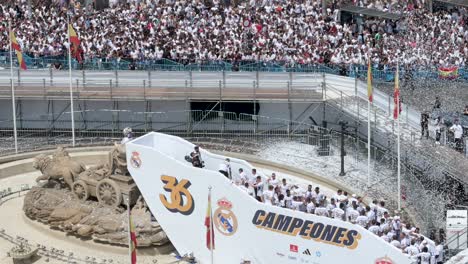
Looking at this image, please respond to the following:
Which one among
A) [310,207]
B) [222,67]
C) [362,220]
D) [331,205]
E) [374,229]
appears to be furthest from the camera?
[222,67]

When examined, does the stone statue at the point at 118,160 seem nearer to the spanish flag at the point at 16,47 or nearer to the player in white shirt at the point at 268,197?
the player in white shirt at the point at 268,197

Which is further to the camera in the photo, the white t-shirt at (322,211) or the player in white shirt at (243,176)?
the player in white shirt at (243,176)

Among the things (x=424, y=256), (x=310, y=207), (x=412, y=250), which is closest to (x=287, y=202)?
(x=310, y=207)

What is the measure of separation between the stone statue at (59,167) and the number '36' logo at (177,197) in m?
4.98

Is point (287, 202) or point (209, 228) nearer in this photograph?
point (209, 228)

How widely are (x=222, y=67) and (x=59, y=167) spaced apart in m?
13.7

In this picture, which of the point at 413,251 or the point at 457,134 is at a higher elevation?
the point at 457,134

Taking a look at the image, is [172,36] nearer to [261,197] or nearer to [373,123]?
[373,123]

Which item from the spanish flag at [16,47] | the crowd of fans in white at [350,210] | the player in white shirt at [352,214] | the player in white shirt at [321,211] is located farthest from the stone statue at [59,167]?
the player in white shirt at [352,214]

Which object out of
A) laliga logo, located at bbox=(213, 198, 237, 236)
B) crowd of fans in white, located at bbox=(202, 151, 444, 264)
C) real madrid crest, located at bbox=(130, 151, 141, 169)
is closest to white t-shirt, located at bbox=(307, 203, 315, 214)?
crowd of fans in white, located at bbox=(202, 151, 444, 264)

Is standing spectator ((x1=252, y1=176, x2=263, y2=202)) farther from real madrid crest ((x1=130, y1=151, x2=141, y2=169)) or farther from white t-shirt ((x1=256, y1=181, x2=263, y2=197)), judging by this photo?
real madrid crest ((x1=130, y1=151, x2=141, y2=169))

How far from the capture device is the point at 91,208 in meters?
35.5

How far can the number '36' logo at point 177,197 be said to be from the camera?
3278 centimetres

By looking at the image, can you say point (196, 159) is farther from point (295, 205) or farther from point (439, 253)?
point (439, 253)
